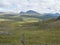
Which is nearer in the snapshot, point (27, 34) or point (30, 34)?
point (27, 34)

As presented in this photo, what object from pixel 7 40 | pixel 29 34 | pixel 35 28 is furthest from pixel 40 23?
pixel 7 40

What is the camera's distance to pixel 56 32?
1831cm

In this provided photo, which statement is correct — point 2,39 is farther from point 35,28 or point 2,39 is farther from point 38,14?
point 38,14

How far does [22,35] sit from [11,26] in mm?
1464

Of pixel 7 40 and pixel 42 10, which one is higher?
pixel 42 10

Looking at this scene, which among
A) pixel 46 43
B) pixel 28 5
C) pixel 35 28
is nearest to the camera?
pixel 46 43

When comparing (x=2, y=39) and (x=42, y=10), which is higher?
(x=42, y=10)

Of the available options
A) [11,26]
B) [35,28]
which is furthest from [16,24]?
[35,28]

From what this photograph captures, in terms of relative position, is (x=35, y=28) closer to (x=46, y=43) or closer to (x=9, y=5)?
(x=46, y=43)

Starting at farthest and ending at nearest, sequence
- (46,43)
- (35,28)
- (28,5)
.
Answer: (28,5) → (35,28) → (46,43)

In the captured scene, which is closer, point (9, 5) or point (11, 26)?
point (11, 26)

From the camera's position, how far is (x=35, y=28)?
17.4 metres

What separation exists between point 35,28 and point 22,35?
1.60 meters

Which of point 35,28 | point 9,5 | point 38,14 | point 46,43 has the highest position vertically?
point 9,5
